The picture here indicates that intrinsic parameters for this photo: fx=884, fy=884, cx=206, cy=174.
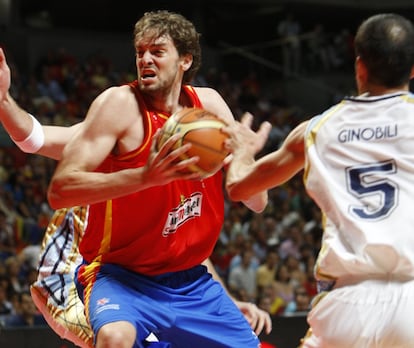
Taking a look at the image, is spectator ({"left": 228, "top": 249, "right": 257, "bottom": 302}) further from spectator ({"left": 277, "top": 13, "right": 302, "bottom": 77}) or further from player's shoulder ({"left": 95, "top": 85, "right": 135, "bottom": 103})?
spectator ({"left": 277, "top": 13, "right": 302, "bottom": 77})

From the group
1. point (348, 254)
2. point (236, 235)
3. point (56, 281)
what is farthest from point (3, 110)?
point (236, 235)

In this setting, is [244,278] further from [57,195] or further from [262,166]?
[262,166]

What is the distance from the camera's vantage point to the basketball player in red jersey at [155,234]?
14.2 feet

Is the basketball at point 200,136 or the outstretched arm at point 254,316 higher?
the basketball at point 200,136

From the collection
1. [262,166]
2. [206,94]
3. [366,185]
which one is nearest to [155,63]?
[206,94]

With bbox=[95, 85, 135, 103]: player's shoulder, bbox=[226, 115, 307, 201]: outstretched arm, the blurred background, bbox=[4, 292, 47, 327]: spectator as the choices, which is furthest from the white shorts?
bbox=[4, 292, 47, 327]: spectator

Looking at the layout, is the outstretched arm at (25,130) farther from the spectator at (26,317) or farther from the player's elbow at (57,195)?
the spectator at (26,317)

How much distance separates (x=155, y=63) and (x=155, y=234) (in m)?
0.88

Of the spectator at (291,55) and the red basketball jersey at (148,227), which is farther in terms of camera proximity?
the spectator at (291,55)

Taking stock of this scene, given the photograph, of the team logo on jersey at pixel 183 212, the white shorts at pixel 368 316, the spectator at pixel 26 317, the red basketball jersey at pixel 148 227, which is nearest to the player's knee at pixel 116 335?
the red basketball jersey at pixel 148 227

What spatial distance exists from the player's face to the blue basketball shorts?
953 millimetres

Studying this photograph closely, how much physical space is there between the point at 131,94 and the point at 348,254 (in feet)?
5.49

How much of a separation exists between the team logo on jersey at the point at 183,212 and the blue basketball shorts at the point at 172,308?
244mm

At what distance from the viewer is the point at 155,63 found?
457 cm
